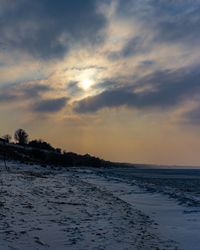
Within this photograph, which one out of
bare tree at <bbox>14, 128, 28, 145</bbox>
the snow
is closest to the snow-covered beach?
the snow

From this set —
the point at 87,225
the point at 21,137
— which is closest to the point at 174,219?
the point at 87,225

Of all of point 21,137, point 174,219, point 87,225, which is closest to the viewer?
point 87,225

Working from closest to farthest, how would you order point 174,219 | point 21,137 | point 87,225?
point 87,225, point 174,219, point 21,137

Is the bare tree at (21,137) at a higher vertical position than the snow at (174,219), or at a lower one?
higher

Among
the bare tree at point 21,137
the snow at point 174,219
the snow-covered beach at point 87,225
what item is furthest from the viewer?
the bare tree at point 21,137

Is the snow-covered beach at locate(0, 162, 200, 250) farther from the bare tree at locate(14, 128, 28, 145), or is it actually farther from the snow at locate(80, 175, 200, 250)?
the bare tree at locate(14, 128, 28, 145)

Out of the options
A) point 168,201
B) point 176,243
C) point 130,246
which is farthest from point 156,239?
point 168,201

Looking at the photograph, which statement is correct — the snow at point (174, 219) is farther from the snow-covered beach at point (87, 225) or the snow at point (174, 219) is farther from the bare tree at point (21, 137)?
the bare tree at point (21, 137)

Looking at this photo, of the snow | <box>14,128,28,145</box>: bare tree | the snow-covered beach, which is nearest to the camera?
the snow-covered beach

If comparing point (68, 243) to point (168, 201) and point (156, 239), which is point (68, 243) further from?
point (168, 201)

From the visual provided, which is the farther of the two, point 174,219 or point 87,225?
point 174,219

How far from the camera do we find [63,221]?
1412cm

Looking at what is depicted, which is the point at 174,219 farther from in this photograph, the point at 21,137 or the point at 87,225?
the point at 21,137

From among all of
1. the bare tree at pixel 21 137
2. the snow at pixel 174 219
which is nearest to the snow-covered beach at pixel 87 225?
the snow at pixel 174 219
